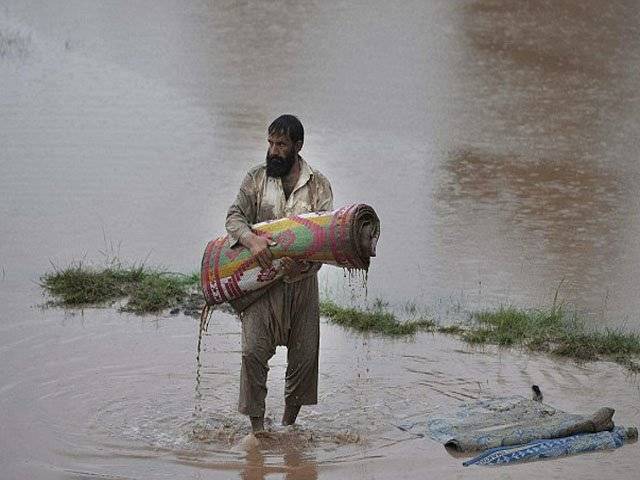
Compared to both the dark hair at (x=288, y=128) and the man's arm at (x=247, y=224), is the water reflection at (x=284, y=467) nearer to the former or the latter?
the man's arm at (x=247, y=224)

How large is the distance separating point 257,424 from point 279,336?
48 cm

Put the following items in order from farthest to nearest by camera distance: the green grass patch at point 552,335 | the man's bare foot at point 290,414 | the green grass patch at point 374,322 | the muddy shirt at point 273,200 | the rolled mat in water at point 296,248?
the green grass patch at point 374,322
the green grass patch at point 552,335
the man's bare foot at point 290,414
the muddy shirt at point 273,200
the rolled mat in water at point 296,248

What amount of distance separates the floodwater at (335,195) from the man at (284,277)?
1.51 ft

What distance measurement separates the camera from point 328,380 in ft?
25.7

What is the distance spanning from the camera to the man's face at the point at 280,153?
6.43 metres

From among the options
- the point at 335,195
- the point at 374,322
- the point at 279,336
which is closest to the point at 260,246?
the point at 279,336

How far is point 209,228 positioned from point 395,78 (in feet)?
22.6

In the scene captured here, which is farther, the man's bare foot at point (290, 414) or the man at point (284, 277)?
the man's bare foot at point (290, 414)

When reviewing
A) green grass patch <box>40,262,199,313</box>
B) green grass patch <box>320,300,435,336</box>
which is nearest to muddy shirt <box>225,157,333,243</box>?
green grass patch <box>320,300,435,336</box>

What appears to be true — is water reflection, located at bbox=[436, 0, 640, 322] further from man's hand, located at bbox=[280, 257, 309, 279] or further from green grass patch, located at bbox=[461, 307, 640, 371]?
man's hand, located at bbox=[280, 257, 309, 279]

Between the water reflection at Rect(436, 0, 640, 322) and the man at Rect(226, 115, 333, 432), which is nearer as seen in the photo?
the man at Rect(226, 115, 333, 432)

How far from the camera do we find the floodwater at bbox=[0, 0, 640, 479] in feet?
22.6

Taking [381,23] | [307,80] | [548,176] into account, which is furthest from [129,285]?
[381,23]

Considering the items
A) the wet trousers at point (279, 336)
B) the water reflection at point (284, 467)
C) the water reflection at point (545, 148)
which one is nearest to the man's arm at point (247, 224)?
the wet trousers at point (279, 336)
